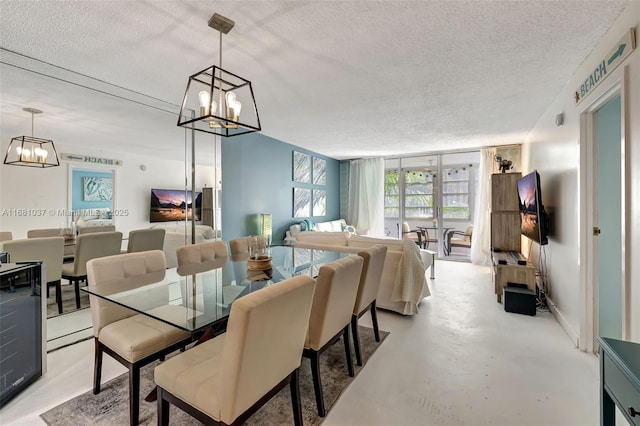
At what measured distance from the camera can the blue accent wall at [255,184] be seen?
4102 mm

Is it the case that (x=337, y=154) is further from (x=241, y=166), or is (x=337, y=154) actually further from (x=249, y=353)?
(x=249, y=353)

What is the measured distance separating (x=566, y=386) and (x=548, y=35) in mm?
2464

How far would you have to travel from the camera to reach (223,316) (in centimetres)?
139

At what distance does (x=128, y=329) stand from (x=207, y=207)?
7.68 ft

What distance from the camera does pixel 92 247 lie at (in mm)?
2707

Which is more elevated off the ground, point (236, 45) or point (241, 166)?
point (236, 45)

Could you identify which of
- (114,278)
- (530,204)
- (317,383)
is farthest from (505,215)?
(114,278)

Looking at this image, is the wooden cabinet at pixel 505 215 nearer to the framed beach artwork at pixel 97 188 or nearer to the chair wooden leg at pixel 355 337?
the chair wooden leg at pixel 355 337

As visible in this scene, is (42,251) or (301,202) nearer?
(42,251)

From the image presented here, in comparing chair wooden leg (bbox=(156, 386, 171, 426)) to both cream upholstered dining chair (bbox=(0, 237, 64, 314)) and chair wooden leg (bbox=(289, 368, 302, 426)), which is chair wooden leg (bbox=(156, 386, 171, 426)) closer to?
chair wooden leg (bbox=(289, 368, 302, 426))

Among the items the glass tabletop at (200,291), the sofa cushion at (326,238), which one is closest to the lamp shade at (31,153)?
the glass tabletop at (200,291)

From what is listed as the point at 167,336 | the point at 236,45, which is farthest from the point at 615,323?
the point at 236,45

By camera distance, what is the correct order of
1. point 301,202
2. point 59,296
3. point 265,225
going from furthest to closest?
point 301,202 → point 265,225 → point 59,296

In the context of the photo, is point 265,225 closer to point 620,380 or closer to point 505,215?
point 505,215
